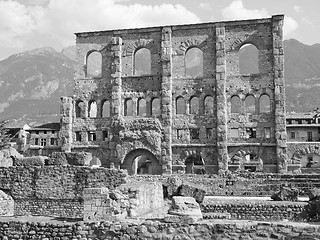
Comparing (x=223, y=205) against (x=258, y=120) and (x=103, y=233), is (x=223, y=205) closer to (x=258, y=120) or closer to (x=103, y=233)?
(x=103, y=233)

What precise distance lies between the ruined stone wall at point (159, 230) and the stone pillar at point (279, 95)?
1084 inches

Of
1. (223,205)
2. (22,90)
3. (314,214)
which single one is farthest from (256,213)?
(22,90)

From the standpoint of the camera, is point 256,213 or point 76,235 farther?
point 256,213

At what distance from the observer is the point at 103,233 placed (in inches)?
328

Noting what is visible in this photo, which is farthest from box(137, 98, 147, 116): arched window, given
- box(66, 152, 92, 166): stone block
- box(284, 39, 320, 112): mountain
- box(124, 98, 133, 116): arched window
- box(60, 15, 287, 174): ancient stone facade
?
box(284, 39, 320, 112): mountain

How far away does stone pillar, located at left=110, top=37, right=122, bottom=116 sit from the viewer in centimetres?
3747

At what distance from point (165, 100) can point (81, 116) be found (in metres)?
8.43

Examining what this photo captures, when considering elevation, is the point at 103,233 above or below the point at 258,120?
below

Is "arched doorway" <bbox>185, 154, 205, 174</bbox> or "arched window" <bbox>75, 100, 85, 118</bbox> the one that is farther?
"arched doorway" <bbox>185, 154, 205, 174</bbox>

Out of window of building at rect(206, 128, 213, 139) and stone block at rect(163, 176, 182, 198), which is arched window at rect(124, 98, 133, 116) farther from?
stone block at rect(163, 176, 182, 198)

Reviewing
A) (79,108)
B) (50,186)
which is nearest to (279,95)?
(79,108)

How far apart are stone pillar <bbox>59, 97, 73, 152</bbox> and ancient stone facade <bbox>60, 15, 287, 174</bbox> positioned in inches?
3.5

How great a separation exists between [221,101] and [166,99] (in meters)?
4.72

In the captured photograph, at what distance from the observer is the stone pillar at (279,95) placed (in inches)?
1354
